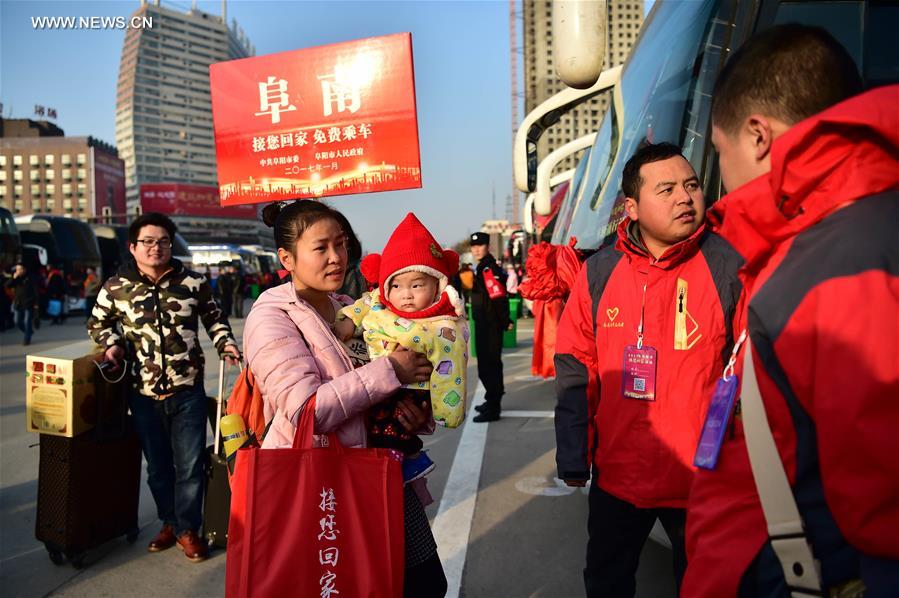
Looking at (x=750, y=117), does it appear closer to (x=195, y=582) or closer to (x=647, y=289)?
(x=647, y=289)

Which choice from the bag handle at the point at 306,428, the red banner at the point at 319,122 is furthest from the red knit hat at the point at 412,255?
the red banner at the point at 319,122

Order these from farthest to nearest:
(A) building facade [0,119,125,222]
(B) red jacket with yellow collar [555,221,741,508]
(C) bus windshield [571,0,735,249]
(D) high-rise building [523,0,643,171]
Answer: (A) building facade [0,119,125,222], (D) high-rise building [523,0,643,171], (C) bus windshield [571,0,735,249], (B) red jacket with yellow collar [555,221,741,508]

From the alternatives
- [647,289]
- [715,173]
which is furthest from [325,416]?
[715,173]

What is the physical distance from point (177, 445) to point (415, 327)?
2461 mm

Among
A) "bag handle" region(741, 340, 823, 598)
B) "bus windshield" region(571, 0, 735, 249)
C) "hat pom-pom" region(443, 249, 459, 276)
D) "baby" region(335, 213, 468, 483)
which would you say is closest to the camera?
"bag handle" region(741, 340, 823, 598)

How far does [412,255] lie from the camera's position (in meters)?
2.06

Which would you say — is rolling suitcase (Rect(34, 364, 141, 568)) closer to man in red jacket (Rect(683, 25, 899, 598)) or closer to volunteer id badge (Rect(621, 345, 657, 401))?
volunteer id badge (Rect(621, 345, 657, 401))

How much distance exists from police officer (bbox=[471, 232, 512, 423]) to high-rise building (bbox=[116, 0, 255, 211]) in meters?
139

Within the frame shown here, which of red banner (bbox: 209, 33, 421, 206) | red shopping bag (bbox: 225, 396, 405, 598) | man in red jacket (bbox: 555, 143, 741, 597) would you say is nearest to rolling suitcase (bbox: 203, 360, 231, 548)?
red banner (bbox: 209, 33, 421, 206)

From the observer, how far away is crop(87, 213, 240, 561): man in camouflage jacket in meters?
3.73

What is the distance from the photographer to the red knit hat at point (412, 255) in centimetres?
206

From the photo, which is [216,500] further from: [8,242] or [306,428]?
[8,242]

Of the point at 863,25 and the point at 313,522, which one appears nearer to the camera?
the point at 313,522


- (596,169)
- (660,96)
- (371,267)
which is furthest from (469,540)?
(660,96)
